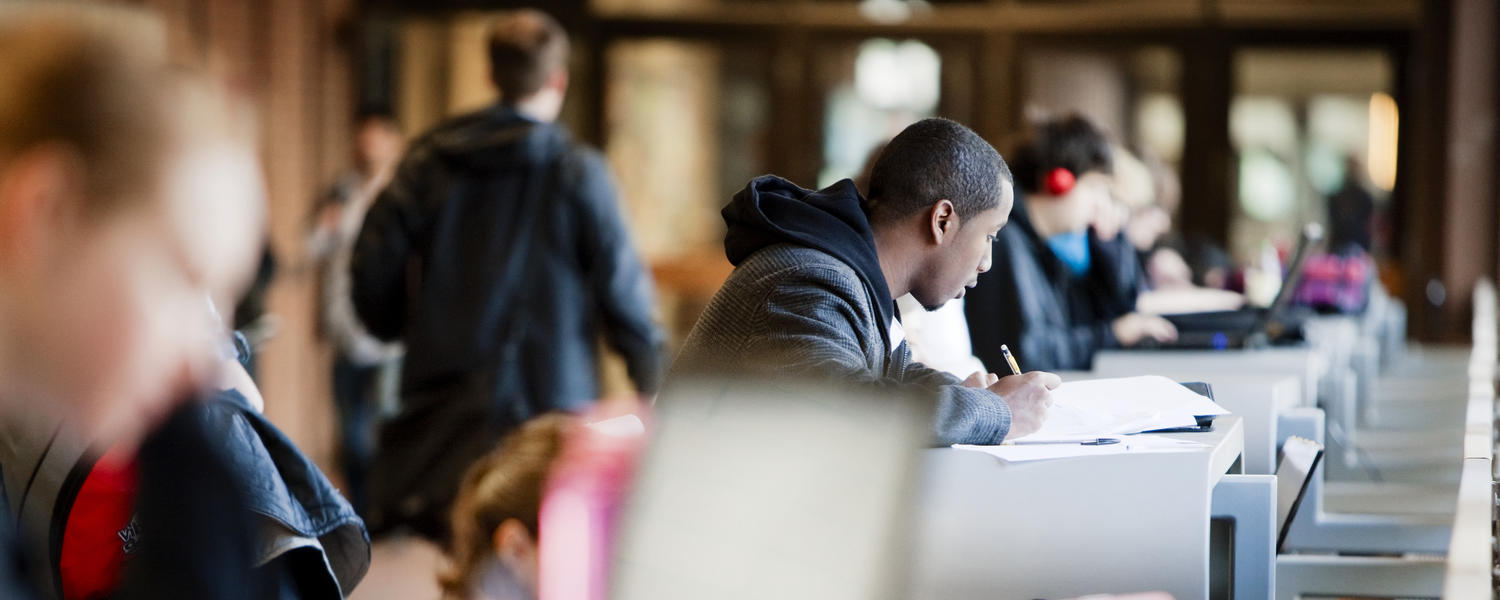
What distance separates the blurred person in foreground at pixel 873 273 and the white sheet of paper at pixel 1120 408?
6cm

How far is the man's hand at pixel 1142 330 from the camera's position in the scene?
→ 336cm

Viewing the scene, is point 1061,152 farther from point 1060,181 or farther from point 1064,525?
point 1064,525

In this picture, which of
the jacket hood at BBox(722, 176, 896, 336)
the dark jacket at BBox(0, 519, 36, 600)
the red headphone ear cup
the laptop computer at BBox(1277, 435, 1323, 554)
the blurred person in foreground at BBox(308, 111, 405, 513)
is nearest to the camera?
the dark jacket at BBox(0, 519, 36, 600)

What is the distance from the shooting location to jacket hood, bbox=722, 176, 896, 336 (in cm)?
179

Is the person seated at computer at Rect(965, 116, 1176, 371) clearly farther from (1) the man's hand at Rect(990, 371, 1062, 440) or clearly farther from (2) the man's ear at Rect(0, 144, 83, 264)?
(2) the man's ear at Rect(0, 144, 83, 264)

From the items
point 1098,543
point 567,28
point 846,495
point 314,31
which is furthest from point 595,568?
point 567,28

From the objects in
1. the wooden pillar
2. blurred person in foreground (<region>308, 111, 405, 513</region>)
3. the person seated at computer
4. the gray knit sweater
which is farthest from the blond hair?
the wooden pillar

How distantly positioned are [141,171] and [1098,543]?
1103 millimetres

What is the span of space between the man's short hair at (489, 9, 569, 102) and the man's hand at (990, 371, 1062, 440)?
206 cm

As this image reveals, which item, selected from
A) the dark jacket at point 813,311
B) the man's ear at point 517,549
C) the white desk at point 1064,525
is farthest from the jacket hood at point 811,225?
the man's ear at point 517,549

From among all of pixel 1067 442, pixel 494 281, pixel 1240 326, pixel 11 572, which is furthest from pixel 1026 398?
pixel 494 281

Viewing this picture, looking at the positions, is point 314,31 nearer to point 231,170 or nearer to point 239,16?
point 239,16

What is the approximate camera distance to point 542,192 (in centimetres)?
355

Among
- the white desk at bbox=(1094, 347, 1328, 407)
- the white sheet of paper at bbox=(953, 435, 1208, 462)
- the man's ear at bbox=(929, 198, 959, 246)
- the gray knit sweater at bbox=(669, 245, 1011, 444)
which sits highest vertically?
the man's ear at bbox=(929, 198, 959, 246)
